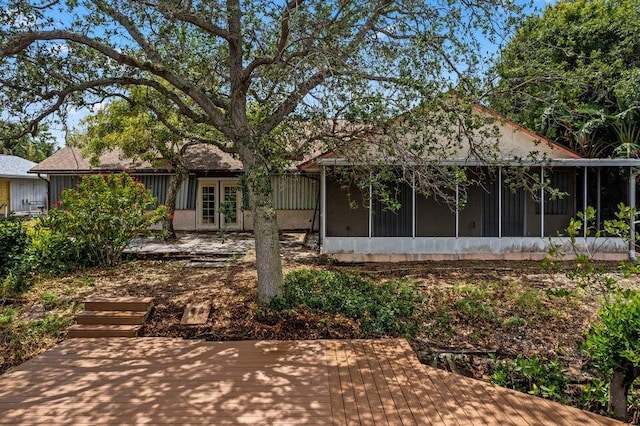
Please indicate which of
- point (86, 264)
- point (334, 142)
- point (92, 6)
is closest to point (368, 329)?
point (334, 142)

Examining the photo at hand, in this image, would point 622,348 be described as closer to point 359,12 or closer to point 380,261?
point 359,12

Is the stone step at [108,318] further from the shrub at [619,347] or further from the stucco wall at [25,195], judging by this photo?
the stucco wall at [25,195]

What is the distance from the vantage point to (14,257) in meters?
8.50

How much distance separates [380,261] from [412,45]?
6.21 m

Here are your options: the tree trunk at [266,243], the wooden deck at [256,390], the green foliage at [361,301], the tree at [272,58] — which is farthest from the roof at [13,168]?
the wooden deck at [256,390]

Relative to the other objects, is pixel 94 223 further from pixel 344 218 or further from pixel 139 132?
pixel 344 218

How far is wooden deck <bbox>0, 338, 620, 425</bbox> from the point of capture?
3.71m

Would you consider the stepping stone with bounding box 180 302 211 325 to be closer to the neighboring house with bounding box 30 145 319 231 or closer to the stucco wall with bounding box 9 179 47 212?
the neighboring house with bounding box 30 145 319 231

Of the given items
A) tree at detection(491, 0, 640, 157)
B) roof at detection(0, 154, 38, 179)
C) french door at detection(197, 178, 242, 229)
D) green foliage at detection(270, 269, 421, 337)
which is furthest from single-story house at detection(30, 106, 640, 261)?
roof at detection(0, 154, 38, 179)

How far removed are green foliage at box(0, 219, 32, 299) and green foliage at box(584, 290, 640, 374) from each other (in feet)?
30.6

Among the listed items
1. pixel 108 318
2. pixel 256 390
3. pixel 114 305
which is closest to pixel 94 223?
pixel 114 305

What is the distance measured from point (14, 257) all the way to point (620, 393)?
1015 centimetres

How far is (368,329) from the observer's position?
246 inches

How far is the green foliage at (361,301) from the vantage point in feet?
21.2
